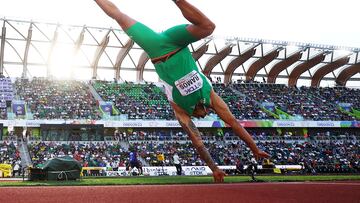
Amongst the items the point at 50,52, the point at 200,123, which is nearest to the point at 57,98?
the point at 50,52

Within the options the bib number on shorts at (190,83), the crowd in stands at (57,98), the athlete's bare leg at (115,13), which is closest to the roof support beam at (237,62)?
the crowd in stands at (57,98)

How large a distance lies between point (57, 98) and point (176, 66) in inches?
1363

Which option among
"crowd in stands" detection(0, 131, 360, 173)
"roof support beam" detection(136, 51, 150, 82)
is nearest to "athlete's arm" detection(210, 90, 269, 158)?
"crowd in stands" detection(0, 131, 360, 173)

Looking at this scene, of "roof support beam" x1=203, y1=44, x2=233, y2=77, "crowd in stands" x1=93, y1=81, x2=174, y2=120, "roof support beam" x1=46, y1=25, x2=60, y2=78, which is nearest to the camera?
"crowd in stands" x1=93, y1=81, x2=174, y2=120

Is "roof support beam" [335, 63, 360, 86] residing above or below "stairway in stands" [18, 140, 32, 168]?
above

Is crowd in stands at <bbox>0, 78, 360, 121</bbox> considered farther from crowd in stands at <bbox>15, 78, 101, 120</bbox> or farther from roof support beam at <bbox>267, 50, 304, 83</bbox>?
roof support beam at <bbox>267, 50, 304, 83</bbox>

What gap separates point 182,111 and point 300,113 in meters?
40.3

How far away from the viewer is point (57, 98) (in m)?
37.9

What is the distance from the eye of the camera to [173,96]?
16.8 ft

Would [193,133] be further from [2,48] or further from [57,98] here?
[2,48]

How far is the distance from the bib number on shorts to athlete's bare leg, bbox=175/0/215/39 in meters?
0.46

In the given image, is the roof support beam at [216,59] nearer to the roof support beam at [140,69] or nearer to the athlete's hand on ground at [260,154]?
the roof support beam at [140,69]

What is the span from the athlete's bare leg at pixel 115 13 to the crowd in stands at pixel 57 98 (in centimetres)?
3115

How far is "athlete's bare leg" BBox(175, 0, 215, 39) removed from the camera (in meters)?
4.30
